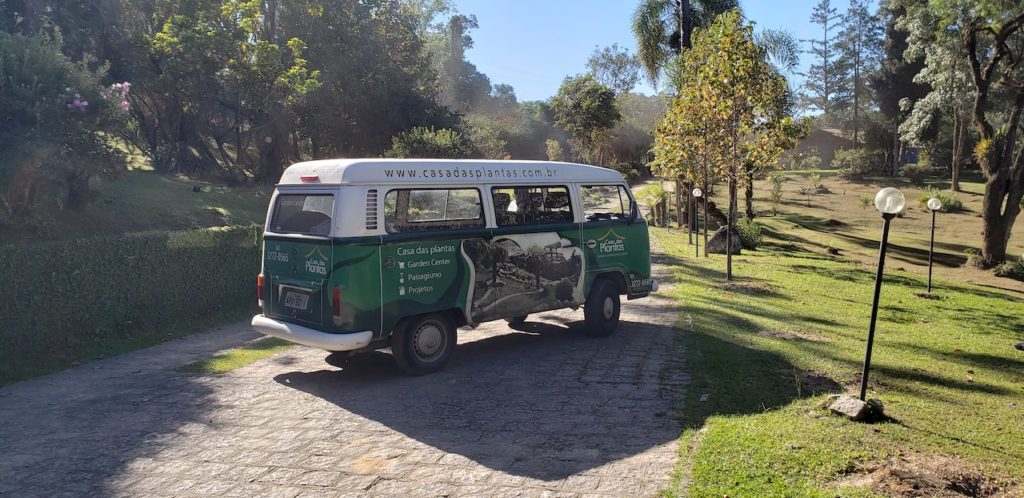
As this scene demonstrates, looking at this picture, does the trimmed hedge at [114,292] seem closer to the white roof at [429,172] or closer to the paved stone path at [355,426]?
the paved stone path at [355,426]

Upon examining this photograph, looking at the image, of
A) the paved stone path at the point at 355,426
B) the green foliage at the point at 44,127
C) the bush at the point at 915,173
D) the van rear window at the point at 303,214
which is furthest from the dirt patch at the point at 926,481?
the bush at the point at 915,173

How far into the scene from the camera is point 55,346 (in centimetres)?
931

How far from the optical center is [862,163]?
6147cm

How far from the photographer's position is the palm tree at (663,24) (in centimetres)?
2661

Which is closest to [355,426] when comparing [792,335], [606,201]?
[606,201]

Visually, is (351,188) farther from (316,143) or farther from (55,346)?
(316,143)

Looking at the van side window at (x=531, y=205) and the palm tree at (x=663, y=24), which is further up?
the palm tree at (x=663, y=24)

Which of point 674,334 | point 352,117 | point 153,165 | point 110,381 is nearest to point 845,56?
point 352,117

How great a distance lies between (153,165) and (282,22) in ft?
21.5

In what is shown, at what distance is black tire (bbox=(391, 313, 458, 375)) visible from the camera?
7828 millimetres

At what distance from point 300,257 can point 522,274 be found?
257 cm

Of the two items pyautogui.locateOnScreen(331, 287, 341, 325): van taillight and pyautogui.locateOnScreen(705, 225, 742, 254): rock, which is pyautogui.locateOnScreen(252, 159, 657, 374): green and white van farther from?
pyautogui.locateOnScreen(705, 225, 742, 254): rock

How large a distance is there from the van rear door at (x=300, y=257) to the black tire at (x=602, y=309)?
12.1 ft

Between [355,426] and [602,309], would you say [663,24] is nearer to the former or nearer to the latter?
[602,309]
